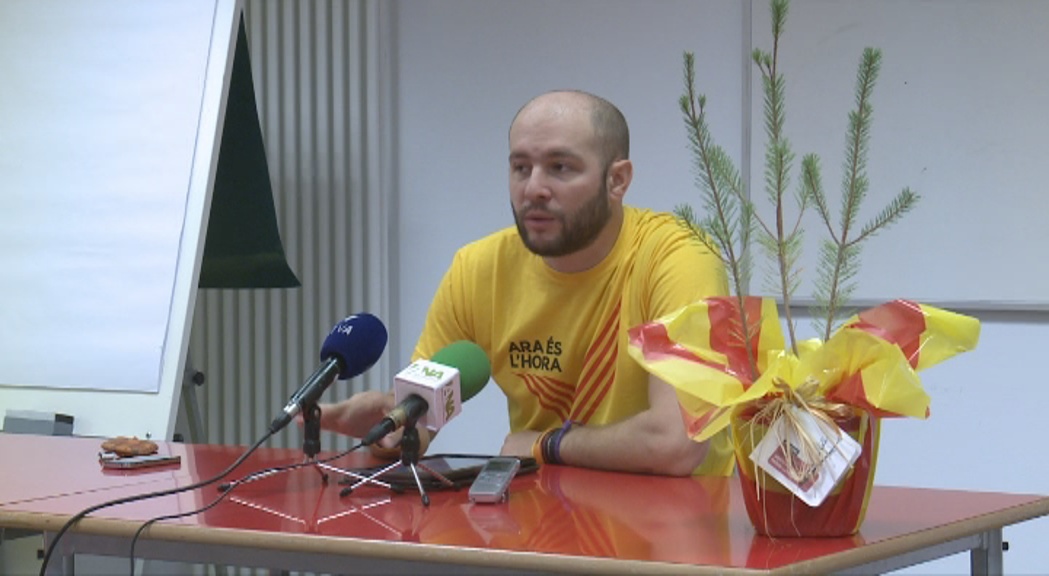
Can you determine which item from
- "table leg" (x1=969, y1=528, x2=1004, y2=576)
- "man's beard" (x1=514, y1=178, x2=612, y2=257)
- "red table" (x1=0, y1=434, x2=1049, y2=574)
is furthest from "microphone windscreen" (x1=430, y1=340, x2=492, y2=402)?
"table leg" (x1=969, y1=528, x2=1004, y2=576)

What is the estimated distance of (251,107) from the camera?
3.85 metres

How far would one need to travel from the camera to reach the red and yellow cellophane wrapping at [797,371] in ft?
5.21

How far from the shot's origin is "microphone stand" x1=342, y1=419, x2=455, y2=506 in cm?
189

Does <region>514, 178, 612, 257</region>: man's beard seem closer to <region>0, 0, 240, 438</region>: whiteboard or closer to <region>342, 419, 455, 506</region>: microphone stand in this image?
<region>342, 419, 455, 506</region>: microphone stand

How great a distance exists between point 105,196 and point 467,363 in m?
1.63

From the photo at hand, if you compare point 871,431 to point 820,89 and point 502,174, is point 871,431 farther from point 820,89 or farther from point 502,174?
point 502,174

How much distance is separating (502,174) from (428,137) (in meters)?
0.27

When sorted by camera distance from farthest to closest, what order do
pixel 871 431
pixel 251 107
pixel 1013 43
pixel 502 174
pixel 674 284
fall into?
pixel 502 174 → pixel 251 107 → pixel 1013 43 → pixel 674 284 → pixel 871 431

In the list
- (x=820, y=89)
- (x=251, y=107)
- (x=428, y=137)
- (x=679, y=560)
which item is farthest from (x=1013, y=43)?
(x=679, y=560)

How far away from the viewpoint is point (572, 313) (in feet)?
8.59

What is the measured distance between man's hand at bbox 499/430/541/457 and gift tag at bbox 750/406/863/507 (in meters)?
0.86

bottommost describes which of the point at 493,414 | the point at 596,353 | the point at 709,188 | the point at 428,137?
the point at 493,414

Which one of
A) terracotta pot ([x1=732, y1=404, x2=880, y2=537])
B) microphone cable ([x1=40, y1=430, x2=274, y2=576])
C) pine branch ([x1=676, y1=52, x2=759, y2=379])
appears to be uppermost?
pine branch ([x1=676, y1=52, x2=759, y2=379])

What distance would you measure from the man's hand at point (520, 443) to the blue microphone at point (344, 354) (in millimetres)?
463
